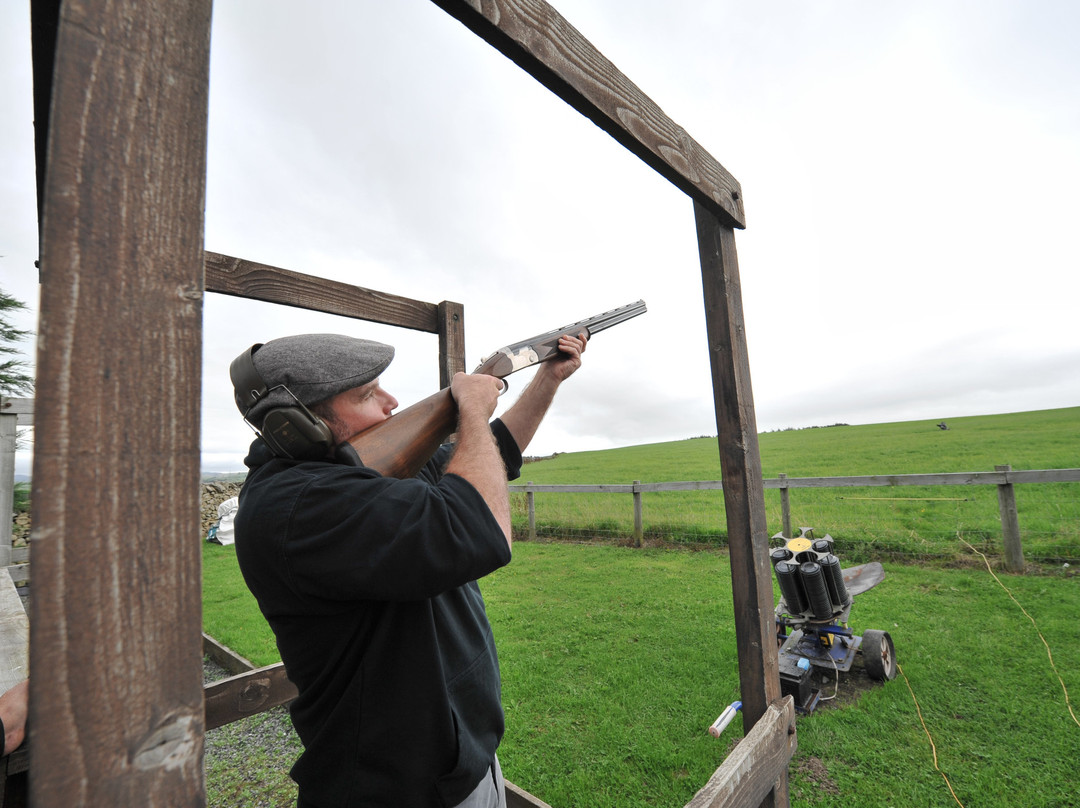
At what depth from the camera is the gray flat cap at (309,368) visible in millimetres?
1548

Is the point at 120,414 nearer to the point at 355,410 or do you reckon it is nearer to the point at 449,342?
the point at 355,410

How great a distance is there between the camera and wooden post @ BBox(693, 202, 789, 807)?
92.4 inches

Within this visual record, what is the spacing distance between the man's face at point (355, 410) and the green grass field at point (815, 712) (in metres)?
2.85

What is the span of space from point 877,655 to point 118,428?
523cm

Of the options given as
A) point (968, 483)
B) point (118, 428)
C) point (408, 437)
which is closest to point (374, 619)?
point (408, 437)

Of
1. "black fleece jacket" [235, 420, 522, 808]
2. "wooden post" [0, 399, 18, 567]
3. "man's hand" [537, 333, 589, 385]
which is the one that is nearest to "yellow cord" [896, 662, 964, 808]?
"black fleece jacket" [235, 420, 522, 808]

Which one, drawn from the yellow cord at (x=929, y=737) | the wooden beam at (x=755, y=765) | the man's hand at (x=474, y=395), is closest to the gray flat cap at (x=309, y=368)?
the man's hand at (x=474, y=395)

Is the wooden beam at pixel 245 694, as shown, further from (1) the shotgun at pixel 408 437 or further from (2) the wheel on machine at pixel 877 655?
(2) the wheel on machine at pixel 877 655

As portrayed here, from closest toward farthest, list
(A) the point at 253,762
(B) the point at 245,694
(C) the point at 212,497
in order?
(B) the point at 245,694, (A) the point at 253,762, (C) the point at 212,497

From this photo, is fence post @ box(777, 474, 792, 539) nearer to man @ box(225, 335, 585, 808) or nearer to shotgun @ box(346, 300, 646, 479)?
man @ box(225, 335, 585, 808)

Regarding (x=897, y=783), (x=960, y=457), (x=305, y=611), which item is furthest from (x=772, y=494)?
(x=305, y=611)

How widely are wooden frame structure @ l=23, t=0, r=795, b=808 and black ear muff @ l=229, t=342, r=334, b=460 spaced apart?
716 mm

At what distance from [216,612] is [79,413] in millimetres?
8084

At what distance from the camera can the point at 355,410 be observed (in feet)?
5.59
